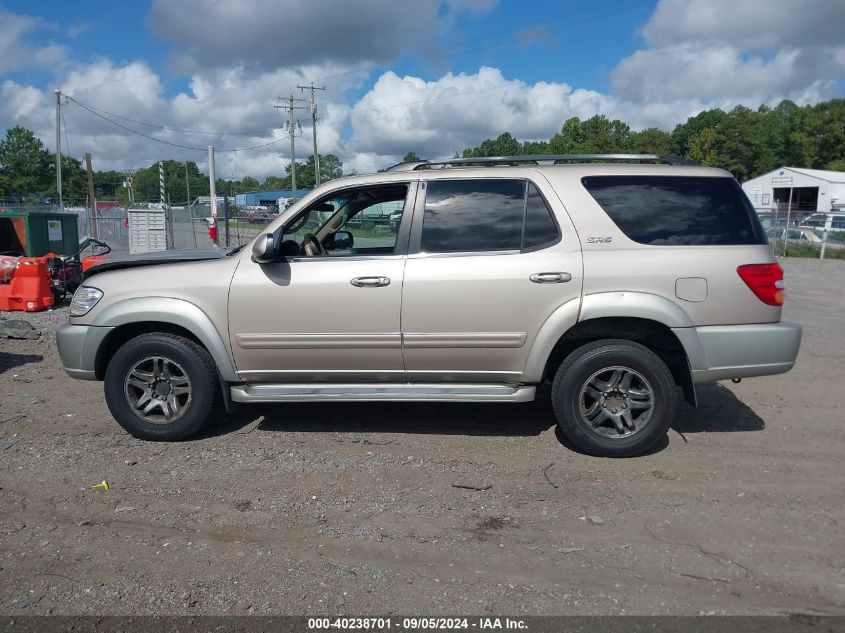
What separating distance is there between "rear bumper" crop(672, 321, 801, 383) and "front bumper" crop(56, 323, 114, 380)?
13.3ft

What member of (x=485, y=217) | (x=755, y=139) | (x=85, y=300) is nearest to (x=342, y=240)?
(x=485, y=217)

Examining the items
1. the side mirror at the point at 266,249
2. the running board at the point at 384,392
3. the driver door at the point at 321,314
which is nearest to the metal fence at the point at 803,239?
the running board at the point at 384,392

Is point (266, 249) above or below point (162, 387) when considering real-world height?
above

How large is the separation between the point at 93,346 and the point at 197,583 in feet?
8.13

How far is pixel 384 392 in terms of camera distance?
4.96 metres

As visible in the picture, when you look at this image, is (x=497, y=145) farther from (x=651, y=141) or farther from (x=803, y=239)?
(x=803, y=239)

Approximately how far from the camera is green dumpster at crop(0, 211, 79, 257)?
43.3ft

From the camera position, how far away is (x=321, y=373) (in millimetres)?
5012

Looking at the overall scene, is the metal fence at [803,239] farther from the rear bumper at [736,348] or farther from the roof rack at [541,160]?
the rear bumper at [736,348]

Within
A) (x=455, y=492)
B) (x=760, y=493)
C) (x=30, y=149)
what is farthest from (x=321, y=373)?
(x=30, y=149)

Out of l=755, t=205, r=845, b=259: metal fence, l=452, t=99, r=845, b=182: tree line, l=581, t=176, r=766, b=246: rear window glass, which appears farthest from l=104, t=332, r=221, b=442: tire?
l=452, t=99, r=845, b=182: tree line

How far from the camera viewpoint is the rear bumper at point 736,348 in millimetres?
4680

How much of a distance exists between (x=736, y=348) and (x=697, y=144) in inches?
2319

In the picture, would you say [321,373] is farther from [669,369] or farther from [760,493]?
[760,493]
